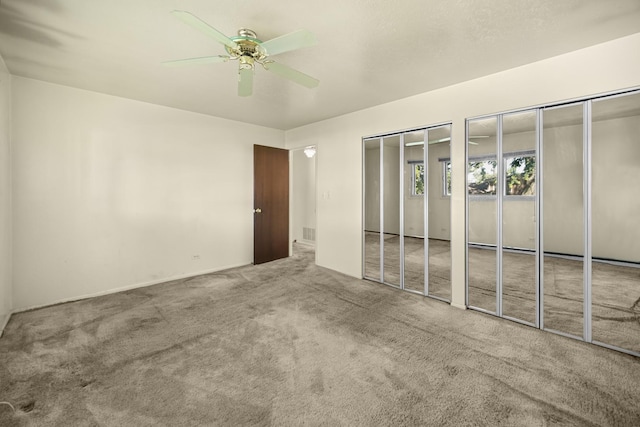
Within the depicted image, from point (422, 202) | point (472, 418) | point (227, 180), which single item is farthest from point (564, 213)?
point (227, 180)

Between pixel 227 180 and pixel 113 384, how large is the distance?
340 cm

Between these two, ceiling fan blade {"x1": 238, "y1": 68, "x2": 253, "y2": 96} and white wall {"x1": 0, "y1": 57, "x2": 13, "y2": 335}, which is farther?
white wall {"x1": 0, "y1": 57, "x2": 13, "y2": 335}

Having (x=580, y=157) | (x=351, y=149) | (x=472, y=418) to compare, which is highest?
(x=351, y=149)

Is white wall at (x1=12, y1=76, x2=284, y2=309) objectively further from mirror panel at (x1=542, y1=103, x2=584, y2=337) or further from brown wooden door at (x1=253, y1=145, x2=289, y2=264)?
mirror panel at (x1=542, y1=103, x2=584, y2=337)

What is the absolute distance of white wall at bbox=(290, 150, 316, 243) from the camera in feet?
23.8

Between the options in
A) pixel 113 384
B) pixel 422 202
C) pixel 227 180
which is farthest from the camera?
pixel 227 180

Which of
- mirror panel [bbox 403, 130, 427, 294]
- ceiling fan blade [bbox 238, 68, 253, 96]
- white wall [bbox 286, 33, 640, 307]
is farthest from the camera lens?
mirror panel [bbox 403, 130, 427, 294]

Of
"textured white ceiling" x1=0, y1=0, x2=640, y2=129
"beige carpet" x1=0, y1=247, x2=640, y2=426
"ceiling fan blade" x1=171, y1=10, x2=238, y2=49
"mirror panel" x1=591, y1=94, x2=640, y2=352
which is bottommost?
"beige carpet" x1=0, y1=247, x2=640, y2=426

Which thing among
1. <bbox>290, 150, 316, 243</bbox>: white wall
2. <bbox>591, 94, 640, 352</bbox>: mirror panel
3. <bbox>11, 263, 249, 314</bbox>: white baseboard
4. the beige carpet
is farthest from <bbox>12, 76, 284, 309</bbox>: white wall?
<bbox>591, 94, 640, 352</bbox>: mirror panel

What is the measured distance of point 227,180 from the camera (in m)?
4.81

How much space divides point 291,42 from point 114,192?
3261mm

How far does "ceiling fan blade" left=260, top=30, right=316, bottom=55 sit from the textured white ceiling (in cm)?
25

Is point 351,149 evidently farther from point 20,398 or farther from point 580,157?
point 20,398

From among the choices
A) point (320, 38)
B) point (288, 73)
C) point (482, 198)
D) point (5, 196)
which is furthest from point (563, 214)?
point (5, 196)
